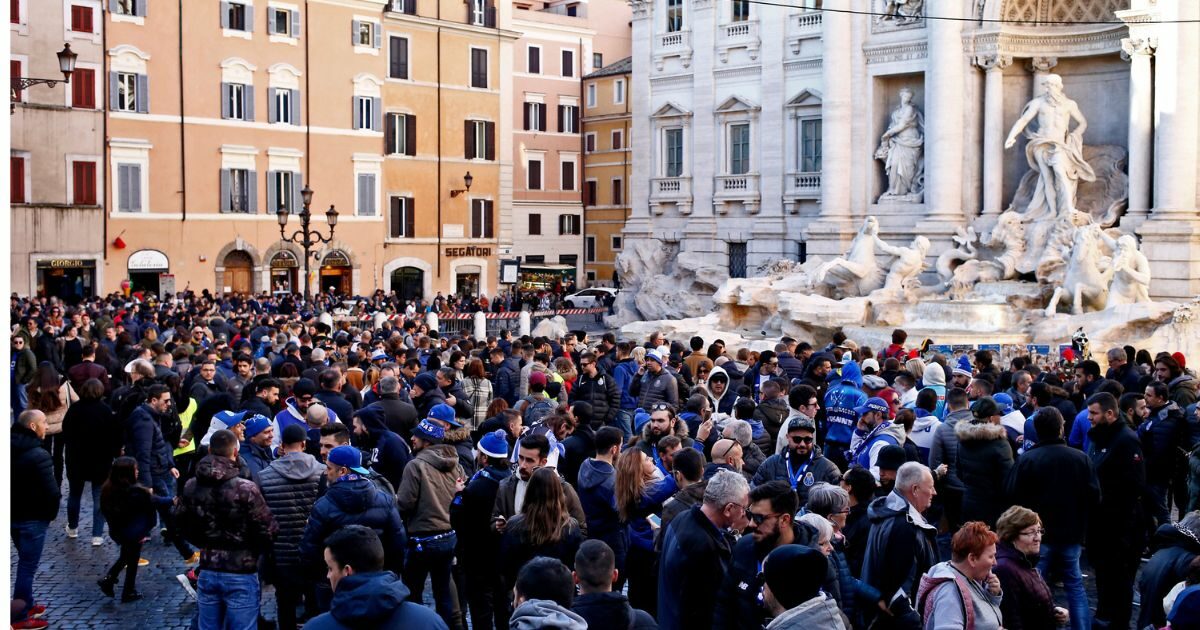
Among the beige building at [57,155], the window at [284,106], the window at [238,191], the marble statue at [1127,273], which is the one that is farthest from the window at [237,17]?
the marble statue at [1127,273]

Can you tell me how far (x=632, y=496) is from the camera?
7.89 meters

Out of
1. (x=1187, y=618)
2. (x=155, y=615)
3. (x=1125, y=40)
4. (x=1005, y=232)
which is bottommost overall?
(x=155, y=615)

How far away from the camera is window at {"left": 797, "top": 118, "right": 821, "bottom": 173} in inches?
1259

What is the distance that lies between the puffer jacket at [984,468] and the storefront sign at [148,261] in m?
30.7

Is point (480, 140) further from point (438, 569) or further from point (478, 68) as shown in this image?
point (438, 569)

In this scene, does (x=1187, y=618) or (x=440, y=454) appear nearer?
(x=1187, y=618)

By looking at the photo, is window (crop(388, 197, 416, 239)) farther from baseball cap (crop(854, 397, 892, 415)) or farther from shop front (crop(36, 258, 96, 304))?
baseball cap (crop(854, 397, 892, 415))

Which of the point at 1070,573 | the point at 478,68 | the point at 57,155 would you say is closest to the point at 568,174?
the point at 478,68

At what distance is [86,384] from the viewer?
1127 centimetres

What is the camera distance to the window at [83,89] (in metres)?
34.5

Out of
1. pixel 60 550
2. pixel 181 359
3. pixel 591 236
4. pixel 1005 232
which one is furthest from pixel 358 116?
pixel 60 550

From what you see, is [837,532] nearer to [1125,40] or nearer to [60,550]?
[60,550]

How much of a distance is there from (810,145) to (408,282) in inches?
605

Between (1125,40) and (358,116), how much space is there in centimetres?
2272
